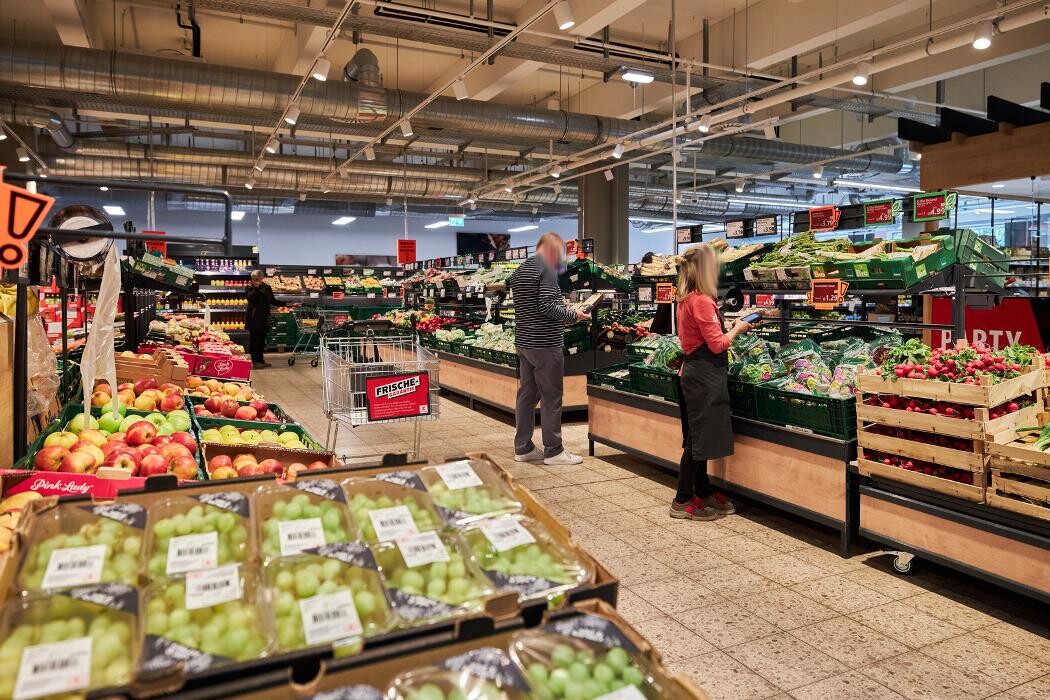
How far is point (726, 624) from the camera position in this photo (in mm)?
3039

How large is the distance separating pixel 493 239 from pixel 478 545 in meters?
23.1

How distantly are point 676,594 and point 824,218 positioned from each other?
2.99 m

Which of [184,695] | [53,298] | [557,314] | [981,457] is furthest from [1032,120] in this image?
[53,298]

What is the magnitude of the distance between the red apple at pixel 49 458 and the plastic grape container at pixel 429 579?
4.91 ft

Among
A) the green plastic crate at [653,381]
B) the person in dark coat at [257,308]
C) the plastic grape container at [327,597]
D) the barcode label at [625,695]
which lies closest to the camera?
the barcode label at [625,695]

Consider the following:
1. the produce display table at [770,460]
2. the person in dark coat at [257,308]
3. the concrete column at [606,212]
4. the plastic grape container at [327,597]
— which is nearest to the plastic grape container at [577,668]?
the plastic grape container at [327,597]

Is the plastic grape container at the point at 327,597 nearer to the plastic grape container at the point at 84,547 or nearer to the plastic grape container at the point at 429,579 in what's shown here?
the plastic grape container at the point at 429,579

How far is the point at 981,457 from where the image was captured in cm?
314

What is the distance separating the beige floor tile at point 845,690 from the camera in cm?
248

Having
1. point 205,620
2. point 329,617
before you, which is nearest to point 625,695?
point 329,617

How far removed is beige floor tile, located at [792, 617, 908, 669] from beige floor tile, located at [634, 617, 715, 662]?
432mm

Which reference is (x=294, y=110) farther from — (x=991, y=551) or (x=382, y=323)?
(x=991, y=551)

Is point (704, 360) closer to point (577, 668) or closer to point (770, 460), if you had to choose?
point (770, 460)

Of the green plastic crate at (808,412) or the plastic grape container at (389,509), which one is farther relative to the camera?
the green plastic crate at (808,412)
